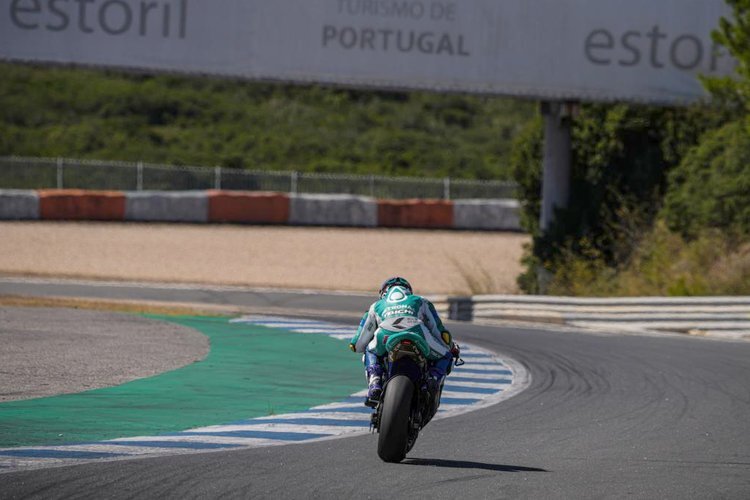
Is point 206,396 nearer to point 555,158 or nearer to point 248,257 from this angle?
point 555,158

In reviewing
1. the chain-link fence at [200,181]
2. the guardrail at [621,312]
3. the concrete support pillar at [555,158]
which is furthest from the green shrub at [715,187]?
the chain-link fence at [200,181]

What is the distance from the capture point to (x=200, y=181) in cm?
4166

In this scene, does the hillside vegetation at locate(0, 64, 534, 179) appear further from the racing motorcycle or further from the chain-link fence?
the racing motorcycle

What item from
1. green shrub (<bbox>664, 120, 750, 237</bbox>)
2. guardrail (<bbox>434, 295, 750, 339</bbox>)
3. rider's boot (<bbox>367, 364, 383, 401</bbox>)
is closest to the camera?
rider's boot (<bbox>367, 364, 383, 401</bbox>)

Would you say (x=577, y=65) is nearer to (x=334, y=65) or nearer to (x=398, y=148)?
(x=334, y=65)

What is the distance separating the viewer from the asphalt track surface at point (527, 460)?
26.4 feet

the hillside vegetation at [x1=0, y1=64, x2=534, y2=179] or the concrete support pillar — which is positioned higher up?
the hillside vegetation at [x1=0, y1=64, x2=534, y2=179]

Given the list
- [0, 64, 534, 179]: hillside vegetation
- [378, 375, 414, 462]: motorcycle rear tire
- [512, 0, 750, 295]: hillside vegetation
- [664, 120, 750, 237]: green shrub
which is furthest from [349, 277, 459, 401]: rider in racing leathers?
[0, 64, 534, 179]: hillside vegetation

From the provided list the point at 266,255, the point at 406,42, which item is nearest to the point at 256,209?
the point at 266,255

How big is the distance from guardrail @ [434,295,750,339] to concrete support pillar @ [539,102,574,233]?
4.98 m

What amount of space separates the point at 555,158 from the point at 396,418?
20772mm

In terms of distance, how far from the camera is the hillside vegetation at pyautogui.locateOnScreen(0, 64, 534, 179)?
188 feet

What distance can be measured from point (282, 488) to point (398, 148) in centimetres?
5451

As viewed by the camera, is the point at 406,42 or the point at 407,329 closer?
the point at 407,329
